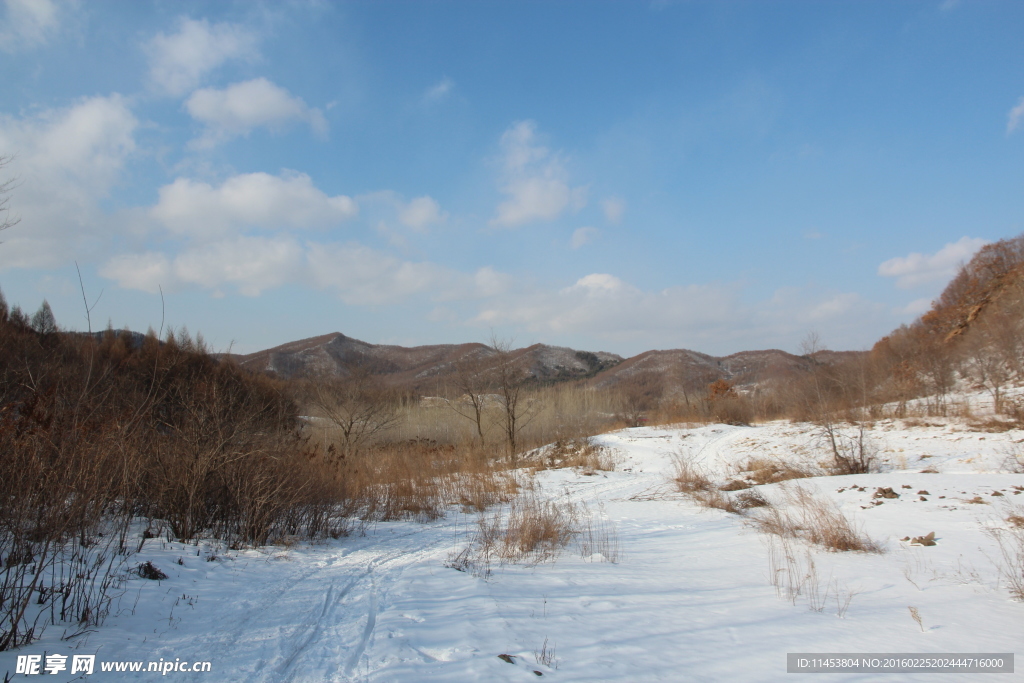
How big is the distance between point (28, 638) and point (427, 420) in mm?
23691

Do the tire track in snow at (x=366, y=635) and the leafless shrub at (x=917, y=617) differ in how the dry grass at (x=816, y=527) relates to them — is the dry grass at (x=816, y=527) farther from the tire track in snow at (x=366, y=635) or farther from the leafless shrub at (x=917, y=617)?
the tire track in snow at (x=366, y=635)

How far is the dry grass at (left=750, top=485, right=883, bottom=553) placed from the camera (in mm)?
6094

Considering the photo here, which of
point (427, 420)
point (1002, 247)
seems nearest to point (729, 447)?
point (427, 420)

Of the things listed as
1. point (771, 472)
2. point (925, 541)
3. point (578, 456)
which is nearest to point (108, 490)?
point (925, 541)

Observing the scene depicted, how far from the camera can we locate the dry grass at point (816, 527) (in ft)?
20.0

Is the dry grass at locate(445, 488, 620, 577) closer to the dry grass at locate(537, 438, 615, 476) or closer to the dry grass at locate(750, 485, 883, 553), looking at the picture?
the dry grass at locate(750, 485, 883, 553)

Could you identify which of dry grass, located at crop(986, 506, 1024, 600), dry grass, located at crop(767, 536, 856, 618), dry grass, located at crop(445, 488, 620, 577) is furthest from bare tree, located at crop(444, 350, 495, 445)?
dry grass, located at crop(986, 506, 1024, 600)

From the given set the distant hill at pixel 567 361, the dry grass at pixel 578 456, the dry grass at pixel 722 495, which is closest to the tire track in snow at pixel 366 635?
the dry grass at pixel 722 495

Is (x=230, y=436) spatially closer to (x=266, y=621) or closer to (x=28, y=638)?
(x=266, y=621)

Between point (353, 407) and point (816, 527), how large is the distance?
1598 cm

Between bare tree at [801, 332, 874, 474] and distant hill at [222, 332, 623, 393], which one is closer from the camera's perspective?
bare tree at [801, 332, 874, 474]

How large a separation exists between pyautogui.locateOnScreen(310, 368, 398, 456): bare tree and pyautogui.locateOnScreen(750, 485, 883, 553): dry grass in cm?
1402

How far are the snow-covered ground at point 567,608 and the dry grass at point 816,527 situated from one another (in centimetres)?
20

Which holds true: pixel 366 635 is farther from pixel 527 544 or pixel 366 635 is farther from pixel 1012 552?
pixel 1012 552
